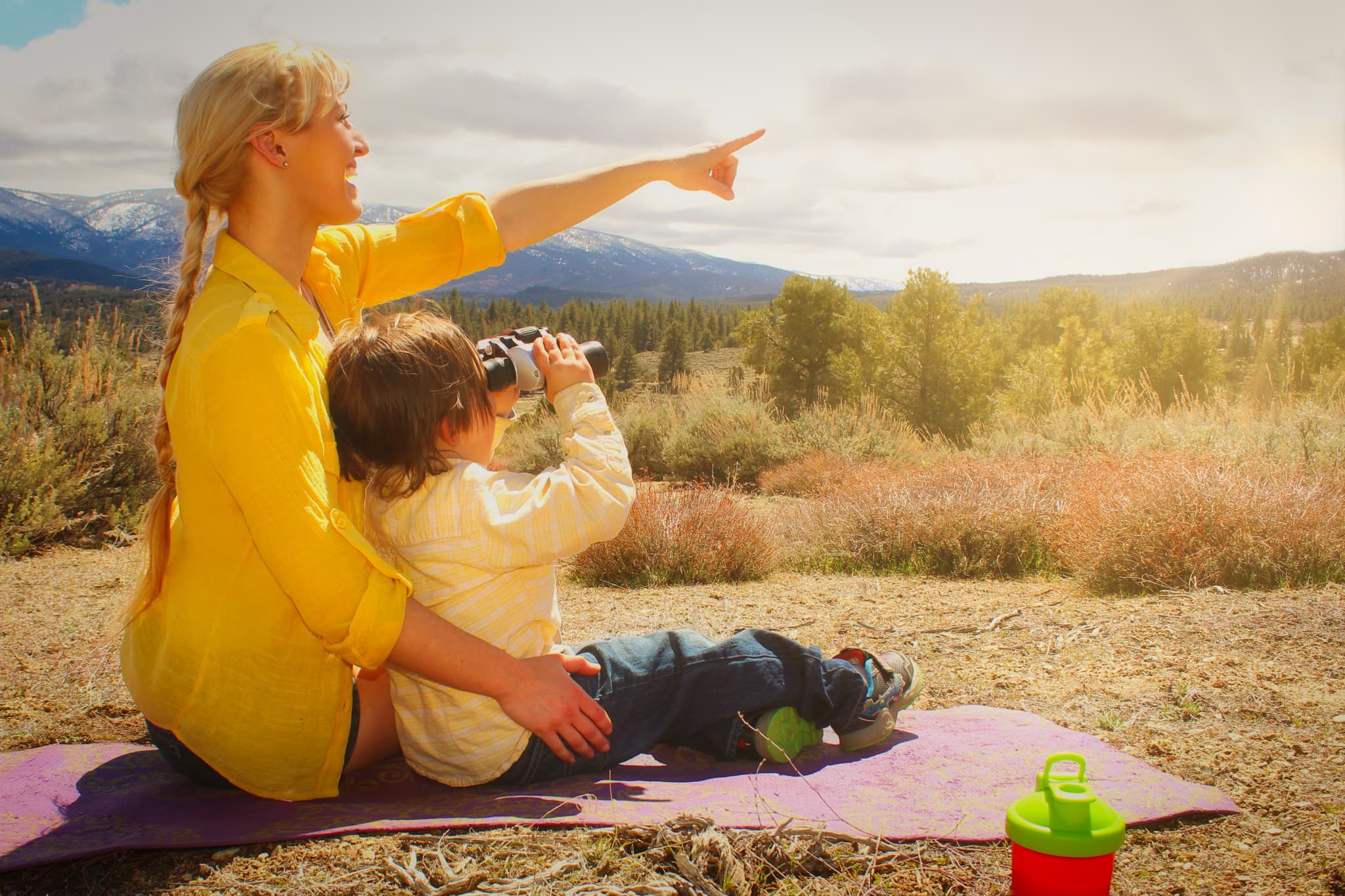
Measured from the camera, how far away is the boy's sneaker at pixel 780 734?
208cm

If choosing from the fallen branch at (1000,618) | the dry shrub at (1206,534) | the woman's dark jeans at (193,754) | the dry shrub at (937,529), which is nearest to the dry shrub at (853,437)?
the dry shrub at (937,529)

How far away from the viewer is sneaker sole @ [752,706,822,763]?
208 cm

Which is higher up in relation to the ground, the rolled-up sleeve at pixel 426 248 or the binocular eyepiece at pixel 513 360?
the rolled-up sleeve at pixel 426 248

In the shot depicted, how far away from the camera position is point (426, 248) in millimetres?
2479

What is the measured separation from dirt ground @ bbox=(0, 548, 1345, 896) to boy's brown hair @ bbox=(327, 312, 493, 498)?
731mm

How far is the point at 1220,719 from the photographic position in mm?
2369

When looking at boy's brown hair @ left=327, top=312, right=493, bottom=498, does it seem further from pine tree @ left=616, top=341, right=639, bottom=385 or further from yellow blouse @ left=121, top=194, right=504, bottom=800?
pine tree @ left=616, top=341, right=639, bottom=385

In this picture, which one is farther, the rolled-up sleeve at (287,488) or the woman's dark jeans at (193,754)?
the woman's dark jeans at (193,754)

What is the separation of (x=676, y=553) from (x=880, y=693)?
2.99 m

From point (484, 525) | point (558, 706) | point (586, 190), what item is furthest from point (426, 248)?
point (558, 706)

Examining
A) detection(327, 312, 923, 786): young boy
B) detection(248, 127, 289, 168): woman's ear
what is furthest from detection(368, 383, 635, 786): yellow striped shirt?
detection(248, 127, 289, 168): woman's ear

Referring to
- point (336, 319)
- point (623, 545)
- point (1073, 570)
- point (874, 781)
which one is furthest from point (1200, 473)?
point (336, 319)

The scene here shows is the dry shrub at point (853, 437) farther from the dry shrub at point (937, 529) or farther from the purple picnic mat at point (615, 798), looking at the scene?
the purple picnic mat at point (615, 798)

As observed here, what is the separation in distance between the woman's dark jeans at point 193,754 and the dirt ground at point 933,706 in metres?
0.24
